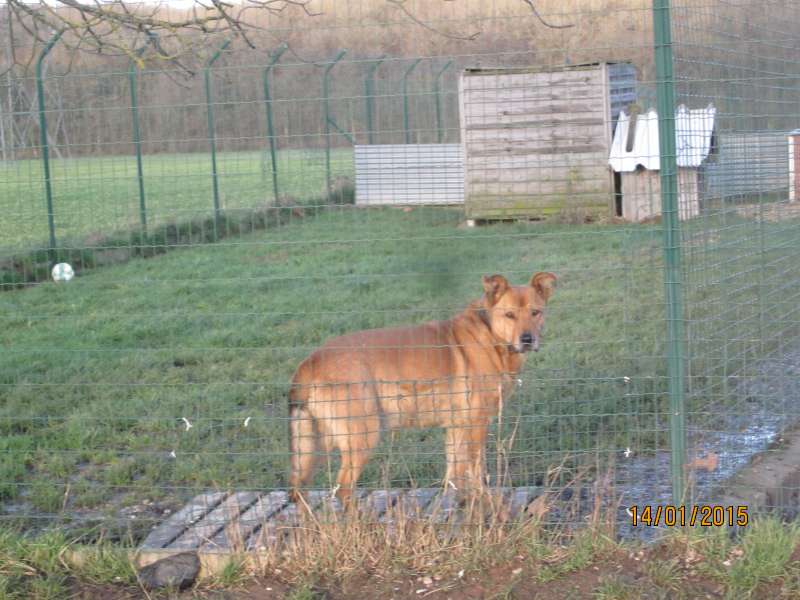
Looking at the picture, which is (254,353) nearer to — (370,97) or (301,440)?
(301,440)

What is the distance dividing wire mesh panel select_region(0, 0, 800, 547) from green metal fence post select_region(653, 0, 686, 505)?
0.01 meters

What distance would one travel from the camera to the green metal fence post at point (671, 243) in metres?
4.05

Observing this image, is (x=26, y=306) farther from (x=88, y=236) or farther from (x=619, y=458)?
(x=619, y=458)

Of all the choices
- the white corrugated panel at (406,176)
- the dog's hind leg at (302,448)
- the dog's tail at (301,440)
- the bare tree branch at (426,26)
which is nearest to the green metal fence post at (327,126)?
the white corrugated panel at (406,176)

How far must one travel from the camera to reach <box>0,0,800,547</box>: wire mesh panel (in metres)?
4.34

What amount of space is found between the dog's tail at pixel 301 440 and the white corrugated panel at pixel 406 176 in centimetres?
109

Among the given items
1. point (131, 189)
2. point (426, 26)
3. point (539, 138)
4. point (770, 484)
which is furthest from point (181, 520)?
point (539, 138)

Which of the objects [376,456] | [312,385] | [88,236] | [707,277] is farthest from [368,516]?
[88,236]

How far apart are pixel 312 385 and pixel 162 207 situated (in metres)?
1.86

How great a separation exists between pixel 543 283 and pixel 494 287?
35 cm

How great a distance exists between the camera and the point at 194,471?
5508 millimetres

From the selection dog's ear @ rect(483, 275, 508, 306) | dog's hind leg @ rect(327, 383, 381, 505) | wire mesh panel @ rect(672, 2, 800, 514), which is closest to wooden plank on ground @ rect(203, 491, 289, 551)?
dog's hind leg @ rect(327, 383, 381, 505)

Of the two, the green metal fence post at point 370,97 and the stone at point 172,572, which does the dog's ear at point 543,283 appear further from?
the stone at point 172,572

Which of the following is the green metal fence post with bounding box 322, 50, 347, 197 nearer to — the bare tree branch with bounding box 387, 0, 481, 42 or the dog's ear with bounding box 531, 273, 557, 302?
the bare tree branch with bounding box 387, 0, 481, 42
